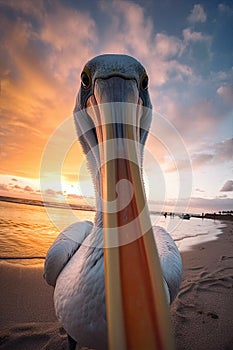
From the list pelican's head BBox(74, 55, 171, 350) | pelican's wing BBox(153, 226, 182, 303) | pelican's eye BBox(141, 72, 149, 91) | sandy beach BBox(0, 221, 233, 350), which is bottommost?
sandy beach BBox(0, 221, 233, 350)

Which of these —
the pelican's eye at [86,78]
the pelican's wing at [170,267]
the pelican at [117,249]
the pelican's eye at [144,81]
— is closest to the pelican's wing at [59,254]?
the pelican at [117,249]

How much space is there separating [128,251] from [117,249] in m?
0.05

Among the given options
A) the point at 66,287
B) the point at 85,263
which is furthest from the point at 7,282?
the point at 85,263

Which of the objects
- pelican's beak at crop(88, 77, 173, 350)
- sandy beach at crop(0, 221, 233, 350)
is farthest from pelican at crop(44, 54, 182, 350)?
sandy beach at crop(0, 221, 233, 350)

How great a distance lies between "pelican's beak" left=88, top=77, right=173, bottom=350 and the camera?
0.85m

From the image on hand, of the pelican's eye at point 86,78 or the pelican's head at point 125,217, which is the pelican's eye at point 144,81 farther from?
the pelican's eye at point 86,78

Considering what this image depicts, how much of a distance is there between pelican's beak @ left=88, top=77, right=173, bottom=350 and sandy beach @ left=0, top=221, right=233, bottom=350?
1837 millimetres

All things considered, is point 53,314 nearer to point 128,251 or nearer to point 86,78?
point 128,251

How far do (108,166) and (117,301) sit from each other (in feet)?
2.20

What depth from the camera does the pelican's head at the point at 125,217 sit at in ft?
2.82

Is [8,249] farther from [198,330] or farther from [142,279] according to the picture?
[142,279]

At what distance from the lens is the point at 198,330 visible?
2445 millimetres

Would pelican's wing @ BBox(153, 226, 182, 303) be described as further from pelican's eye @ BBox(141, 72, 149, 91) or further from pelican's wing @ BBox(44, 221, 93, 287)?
pelican's eye @ BBox(141, 72, 149, 91)

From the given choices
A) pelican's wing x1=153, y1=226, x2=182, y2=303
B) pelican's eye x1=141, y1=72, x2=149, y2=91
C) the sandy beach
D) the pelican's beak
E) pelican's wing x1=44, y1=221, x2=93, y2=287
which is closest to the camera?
the pelican's beak
